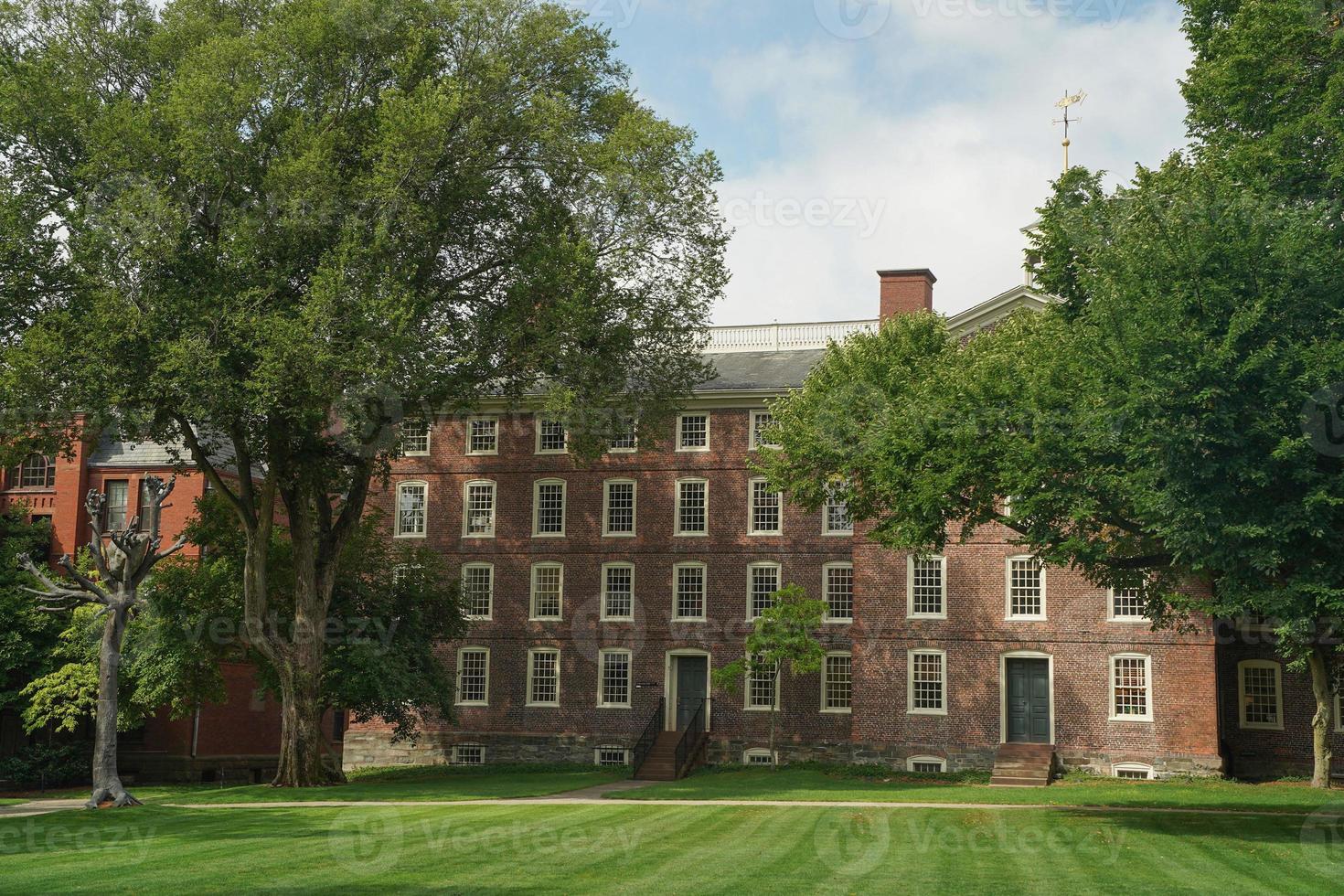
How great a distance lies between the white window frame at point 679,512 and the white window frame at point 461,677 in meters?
7.00

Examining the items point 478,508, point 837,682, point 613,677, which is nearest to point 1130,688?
point 837,682

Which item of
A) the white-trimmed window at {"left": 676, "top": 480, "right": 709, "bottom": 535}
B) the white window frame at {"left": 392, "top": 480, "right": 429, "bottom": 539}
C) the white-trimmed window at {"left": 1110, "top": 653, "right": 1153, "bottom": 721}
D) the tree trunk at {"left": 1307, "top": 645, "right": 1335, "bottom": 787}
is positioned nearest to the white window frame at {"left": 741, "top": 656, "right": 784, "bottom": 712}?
the white-trimmed window at {"left": 676, "top": 480, "right": 709, "bottom": 535}

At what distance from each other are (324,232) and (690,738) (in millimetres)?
17595

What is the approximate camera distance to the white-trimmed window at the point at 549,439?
4041 cm

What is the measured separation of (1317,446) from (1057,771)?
17459 mm

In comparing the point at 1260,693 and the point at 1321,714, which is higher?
the point at 1260,693

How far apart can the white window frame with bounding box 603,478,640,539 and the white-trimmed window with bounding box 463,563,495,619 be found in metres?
3.91

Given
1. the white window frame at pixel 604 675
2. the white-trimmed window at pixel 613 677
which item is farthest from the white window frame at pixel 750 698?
the white-trimmed window at pixel 613 677

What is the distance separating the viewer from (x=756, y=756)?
1451 inches

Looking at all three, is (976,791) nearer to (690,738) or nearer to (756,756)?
(756,756)

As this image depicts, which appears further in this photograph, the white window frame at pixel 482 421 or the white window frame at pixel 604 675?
the white window frame at pixel 482 421

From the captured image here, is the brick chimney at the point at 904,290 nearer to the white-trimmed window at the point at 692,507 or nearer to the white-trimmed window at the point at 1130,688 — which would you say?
the white-trimmed window at the point at 692,507

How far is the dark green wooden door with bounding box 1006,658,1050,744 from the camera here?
33594 mm

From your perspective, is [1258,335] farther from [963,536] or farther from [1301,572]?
[963,536]
